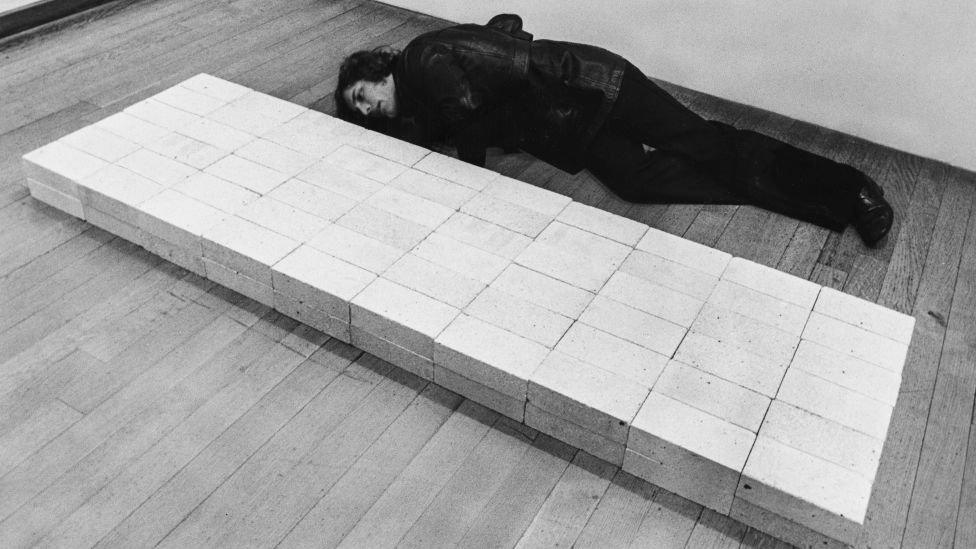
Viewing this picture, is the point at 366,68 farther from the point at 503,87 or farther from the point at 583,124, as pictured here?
the point at 583,124

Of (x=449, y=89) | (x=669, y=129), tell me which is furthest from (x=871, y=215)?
(x=449, y=89)

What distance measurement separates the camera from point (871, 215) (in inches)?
112

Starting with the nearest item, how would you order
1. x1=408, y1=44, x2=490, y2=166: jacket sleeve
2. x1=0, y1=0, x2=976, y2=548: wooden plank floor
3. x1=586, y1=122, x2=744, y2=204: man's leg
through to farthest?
x1=0, y1=0, x2=976, y2=548: wooden plank floor < x1=408, y1=44, x2=490, y2=166: jacket sleeve < x1=586, y1=122, x2=744, y2=204: man's leg

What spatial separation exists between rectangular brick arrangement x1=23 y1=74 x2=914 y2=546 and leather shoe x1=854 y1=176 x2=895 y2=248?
0.61 m

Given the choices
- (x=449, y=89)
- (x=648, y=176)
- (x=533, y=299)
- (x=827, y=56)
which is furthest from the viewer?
(x=827, y=56)

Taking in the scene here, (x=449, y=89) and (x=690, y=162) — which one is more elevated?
(x=449, y=89)

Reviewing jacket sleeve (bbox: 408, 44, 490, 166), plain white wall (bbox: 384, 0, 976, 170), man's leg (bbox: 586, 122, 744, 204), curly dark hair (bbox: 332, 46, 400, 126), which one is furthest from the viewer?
plain white wall (bbox: 384, 0, 976, 170)

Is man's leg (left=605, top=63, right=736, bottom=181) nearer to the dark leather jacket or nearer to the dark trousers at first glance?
the dark trousers

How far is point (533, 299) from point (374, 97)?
110cm

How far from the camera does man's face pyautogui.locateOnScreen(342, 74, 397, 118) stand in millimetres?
2936

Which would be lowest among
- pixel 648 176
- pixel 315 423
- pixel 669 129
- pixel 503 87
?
pixel 315 423

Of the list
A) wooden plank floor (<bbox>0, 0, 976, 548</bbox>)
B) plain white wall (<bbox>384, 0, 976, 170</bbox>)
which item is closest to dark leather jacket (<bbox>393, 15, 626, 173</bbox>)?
wooden plank floor (<bbox>0, 0, 976, 548</bbox>)

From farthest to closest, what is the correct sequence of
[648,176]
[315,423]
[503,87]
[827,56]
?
[827,56] → [648,176] → [503,87] → [315,423]

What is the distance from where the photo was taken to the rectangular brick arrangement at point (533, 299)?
193 cm
